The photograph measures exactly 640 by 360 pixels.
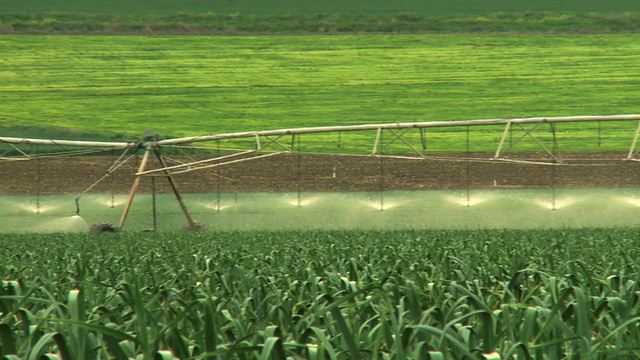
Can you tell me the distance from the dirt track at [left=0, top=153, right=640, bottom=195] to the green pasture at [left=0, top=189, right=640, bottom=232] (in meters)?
1.82

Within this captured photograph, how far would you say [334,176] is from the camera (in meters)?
39.2

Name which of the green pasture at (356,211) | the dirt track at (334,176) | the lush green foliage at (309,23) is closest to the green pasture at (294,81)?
the lush green foliage at (309,23)

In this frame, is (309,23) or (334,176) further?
(309,23)

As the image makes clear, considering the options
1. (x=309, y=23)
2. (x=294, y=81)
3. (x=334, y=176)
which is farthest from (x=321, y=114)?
(x=309, y=23)

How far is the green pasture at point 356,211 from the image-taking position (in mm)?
32688

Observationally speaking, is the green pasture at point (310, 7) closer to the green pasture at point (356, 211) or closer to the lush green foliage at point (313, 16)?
the lush green foliage at point (313, 16)

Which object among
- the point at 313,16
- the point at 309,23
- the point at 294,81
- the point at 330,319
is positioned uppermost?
the point at 313,16

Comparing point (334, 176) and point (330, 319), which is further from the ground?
point (334, 176)

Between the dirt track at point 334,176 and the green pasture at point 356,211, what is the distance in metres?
1.82

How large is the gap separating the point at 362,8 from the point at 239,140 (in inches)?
933

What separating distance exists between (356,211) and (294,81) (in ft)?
73.4

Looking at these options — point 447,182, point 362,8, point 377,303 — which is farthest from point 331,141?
point 377,303

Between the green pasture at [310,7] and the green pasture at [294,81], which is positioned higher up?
the green pasture at [310,7]

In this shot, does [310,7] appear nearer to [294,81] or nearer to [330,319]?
Answer: [294,81]
